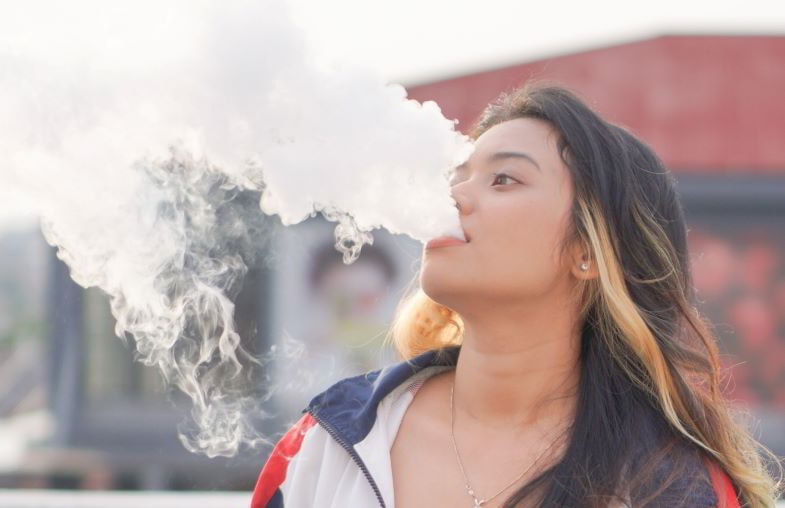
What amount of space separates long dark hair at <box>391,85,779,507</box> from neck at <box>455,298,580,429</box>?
7cm

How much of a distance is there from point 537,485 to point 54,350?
8.73m

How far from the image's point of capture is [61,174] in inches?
91.8

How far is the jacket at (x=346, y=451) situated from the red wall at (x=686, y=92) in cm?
659

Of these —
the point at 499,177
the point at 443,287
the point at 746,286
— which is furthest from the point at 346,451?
the point at 746,286

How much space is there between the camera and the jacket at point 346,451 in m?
2.06

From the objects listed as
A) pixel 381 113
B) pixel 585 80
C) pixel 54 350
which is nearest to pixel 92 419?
pixel 54 350

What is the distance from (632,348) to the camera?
7.20 ft

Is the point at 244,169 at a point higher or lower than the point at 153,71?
lower

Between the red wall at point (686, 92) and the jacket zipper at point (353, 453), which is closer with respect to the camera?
the jacket zipper at point (353, 453)

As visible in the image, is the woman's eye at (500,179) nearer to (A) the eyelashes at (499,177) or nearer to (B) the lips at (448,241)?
(A) the eyelashes at (499,177)

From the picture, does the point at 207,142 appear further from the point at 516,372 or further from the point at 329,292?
the point at 329,292

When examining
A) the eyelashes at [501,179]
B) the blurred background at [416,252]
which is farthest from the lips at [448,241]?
the blurred background at [416,252]

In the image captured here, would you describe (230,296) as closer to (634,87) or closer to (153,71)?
(153,71)

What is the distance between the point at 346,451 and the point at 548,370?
0.49m
